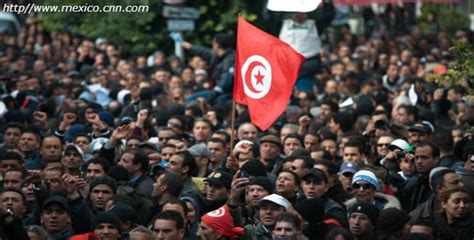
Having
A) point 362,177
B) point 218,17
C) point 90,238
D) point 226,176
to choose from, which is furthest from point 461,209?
point 218,17

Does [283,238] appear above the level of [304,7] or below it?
below

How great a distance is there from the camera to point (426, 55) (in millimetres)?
30234

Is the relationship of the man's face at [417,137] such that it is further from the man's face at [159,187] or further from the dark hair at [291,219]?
the dark hair at [291,219]

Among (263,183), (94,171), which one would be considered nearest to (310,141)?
(94,171)

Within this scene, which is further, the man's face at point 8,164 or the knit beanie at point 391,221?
the man's face at point 8,164

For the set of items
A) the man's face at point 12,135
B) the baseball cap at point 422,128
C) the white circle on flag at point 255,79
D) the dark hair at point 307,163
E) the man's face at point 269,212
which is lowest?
the man's face at point 269,212

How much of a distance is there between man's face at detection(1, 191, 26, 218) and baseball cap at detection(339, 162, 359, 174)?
355 centimetres

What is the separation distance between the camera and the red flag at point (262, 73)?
15.9 meters

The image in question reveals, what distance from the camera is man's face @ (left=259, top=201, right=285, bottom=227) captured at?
541 inches

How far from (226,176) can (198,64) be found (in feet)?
37.0

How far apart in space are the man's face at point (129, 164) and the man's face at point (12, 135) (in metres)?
2.56

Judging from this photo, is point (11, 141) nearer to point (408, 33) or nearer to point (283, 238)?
point (283, 238)

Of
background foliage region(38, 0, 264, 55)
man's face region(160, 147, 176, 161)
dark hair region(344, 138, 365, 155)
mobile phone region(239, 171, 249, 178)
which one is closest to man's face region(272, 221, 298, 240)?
mobile phone region(239, 171, 249, 178)

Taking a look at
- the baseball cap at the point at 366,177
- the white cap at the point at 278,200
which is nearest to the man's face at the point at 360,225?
the white cap at the point at 278,200
